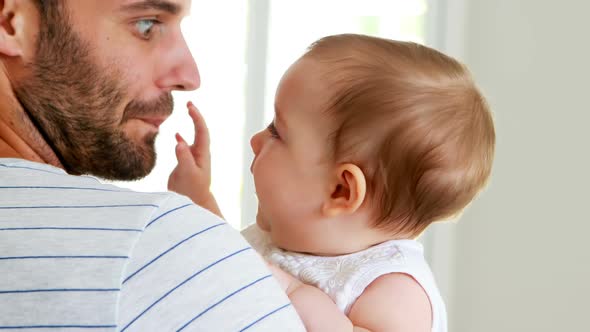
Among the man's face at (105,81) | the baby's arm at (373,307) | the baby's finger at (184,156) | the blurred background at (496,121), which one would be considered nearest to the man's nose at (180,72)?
the man's face at (105,81)

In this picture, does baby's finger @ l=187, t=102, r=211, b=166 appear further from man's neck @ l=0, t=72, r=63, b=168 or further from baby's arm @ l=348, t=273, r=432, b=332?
baby's arm @ l=348, t=273, r=432, b=332

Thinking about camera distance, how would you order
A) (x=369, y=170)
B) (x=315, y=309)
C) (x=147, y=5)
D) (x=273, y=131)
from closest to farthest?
(x=315, y=309) → (x=369, y=170) → (x=273, y=131) → (x=147, y=5)

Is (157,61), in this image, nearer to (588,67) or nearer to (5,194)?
(5,194)

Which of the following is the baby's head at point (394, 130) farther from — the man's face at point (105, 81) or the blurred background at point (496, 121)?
the blurred background at point (496, 121)

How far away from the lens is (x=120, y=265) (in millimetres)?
884

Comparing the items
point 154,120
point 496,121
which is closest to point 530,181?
point 496,121

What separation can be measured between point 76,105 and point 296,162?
391 millimetres

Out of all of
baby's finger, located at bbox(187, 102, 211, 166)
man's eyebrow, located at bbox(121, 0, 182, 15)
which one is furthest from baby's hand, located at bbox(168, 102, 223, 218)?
man's eyebrow, located at bbox(121, 0, 182, 15)

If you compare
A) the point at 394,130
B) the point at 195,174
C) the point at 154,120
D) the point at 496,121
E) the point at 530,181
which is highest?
the point at 394,130

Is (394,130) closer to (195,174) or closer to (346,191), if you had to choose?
(346,191)

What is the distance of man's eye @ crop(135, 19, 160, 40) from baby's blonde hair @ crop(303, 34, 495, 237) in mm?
333

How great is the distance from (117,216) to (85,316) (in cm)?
11

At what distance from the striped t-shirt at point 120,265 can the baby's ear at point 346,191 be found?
10.9 inches

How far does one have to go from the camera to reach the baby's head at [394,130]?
4.00 ft
